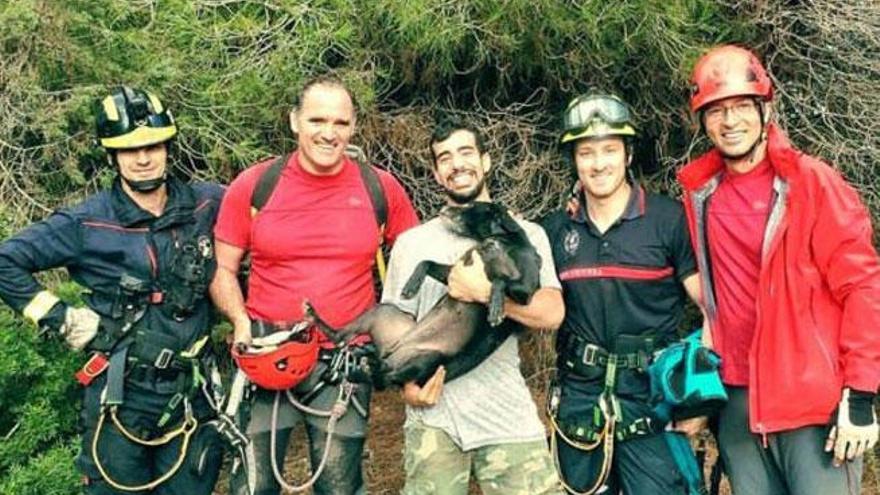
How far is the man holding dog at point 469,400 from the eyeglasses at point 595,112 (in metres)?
0.47

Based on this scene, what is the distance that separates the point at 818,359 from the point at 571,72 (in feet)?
9.52

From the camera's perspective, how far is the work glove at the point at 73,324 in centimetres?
429

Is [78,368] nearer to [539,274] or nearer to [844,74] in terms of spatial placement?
[539,274]

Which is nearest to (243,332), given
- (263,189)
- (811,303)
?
(263,189)

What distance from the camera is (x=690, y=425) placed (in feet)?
13.4

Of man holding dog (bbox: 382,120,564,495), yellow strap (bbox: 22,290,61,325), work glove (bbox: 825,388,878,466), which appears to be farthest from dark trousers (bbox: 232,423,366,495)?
work glove (bbox: 825,388,878,466)

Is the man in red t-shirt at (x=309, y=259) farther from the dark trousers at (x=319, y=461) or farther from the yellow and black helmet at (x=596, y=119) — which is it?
the yellow and black helmet at (x=596, y=119)

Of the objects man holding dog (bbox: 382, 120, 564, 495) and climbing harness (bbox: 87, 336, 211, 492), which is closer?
man holding dog (bbox: 382, 120, 564, 495)

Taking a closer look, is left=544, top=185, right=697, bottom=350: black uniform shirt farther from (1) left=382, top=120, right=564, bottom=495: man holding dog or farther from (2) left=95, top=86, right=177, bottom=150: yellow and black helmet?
(2) left=95, top=86, right=177, bottom=150: yellow and black helmet

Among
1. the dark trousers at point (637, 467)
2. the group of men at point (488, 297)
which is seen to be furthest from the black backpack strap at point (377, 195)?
the dark trousers at point (637, 467)

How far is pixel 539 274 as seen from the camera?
12.9ft

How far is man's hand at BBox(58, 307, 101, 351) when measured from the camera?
14.1 ft

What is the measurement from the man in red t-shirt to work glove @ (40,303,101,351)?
1.82ft

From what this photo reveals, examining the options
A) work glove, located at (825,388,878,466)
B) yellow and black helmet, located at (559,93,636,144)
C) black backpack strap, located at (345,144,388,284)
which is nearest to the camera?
work glove, located at (825,388,878,466)
